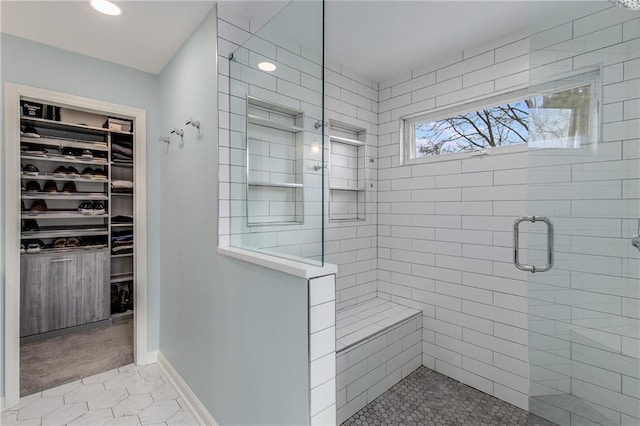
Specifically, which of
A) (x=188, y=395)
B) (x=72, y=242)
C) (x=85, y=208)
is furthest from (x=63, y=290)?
(x=188, y=395)

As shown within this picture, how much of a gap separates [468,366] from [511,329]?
470 mm

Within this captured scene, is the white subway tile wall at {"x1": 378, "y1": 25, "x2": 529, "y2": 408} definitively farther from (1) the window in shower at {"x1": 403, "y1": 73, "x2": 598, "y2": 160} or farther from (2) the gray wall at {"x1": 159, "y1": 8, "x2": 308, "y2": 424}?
(2) the gray wall at {"x1": 159, "y1": 8, "x2": 308, "y2": 424}

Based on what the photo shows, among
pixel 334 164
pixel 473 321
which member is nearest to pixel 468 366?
pixel 473 321

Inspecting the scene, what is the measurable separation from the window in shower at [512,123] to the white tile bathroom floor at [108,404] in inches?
107

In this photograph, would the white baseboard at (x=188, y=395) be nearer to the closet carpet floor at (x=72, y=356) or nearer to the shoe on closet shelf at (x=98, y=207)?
the closet carpet floor at (x=72, y=356)

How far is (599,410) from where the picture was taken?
4.97ft

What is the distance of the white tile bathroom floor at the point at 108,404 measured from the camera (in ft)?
6.30

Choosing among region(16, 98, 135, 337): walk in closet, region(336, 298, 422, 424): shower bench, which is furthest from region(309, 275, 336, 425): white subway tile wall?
region(16, 98, 135, 337): walk in closet

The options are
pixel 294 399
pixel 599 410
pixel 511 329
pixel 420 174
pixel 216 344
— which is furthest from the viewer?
pixel 420 174

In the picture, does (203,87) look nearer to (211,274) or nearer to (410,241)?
(211,274)

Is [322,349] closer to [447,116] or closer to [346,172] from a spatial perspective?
[346,172]

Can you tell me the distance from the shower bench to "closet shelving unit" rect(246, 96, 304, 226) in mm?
1027

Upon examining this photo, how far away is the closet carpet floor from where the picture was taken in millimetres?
2379

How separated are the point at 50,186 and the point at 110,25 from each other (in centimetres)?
220
